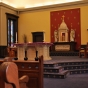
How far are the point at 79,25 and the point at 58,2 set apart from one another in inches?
94.8

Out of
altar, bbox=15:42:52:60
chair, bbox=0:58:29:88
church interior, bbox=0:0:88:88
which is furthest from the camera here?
church interior, bbox=0:0:88:88

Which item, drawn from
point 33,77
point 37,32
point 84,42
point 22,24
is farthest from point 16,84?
point 22,24

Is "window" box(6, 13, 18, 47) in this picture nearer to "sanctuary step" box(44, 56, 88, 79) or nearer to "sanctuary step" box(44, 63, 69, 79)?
"sanctuary step" box(44, 56, 88, 79)

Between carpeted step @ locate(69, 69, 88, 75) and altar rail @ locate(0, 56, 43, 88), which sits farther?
carpeted step @ locate(69, 69, 88, 75)

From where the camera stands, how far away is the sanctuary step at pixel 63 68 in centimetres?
501

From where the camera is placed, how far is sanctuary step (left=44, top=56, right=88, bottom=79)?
5008 mm

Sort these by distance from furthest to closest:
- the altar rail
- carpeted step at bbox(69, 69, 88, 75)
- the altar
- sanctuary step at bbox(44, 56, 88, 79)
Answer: the altar
carpeted step at bbox(69, 69, 88, 75)
sanctuary step at bbox(44, 56, 88, 79)
the altar rail

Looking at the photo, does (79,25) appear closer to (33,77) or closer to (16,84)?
(33,77)

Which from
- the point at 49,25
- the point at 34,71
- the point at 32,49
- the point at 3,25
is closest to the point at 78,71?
the point at 32,49

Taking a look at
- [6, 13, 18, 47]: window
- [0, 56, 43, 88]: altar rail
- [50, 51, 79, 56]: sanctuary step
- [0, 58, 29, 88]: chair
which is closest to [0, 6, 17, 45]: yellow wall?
[6, 13, 18, 47]: window

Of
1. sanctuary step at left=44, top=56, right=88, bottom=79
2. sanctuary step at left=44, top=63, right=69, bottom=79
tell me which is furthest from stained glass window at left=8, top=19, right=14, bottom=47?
sanctuary step at left=44, top=63, right=69, bottom=79

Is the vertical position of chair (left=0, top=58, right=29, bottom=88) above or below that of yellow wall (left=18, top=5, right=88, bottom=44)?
below

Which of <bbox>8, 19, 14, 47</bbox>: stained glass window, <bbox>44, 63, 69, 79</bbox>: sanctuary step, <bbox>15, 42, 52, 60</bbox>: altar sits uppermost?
<bbox>8, 19, 14, 47</bbox>: stained glass window

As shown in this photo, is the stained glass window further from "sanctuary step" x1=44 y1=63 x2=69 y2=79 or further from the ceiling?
"sanctuary step" x1=44 y1=63 x2=69 y2=79
